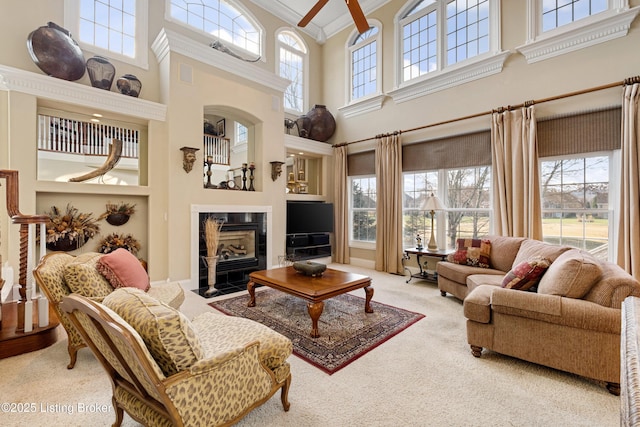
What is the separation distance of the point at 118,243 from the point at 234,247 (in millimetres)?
1708

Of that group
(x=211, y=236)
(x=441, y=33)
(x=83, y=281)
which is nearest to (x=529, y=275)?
(x=83, y=281)

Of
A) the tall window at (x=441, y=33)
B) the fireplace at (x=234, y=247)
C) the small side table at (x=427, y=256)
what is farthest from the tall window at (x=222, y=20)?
the small side table at (x=427, y=256)

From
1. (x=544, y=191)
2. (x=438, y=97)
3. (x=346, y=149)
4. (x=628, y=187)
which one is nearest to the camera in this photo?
(x=628, y=187)

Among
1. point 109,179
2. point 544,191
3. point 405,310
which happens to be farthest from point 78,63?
point 544,191

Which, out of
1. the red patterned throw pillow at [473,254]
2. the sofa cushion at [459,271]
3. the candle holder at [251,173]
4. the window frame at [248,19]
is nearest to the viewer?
the sofa cushion at [459,271]

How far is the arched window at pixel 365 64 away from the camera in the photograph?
6094 mm

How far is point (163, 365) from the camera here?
126cm

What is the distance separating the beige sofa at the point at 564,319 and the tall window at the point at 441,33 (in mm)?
3878

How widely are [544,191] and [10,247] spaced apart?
7.00m

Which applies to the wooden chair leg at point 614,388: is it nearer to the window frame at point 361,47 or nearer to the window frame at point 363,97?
the window frame at point 363,97

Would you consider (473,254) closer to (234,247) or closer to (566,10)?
(566,10)

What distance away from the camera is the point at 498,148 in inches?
169

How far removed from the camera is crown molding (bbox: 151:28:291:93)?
4316mm

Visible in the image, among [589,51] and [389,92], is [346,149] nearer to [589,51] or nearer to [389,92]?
[389,92]
